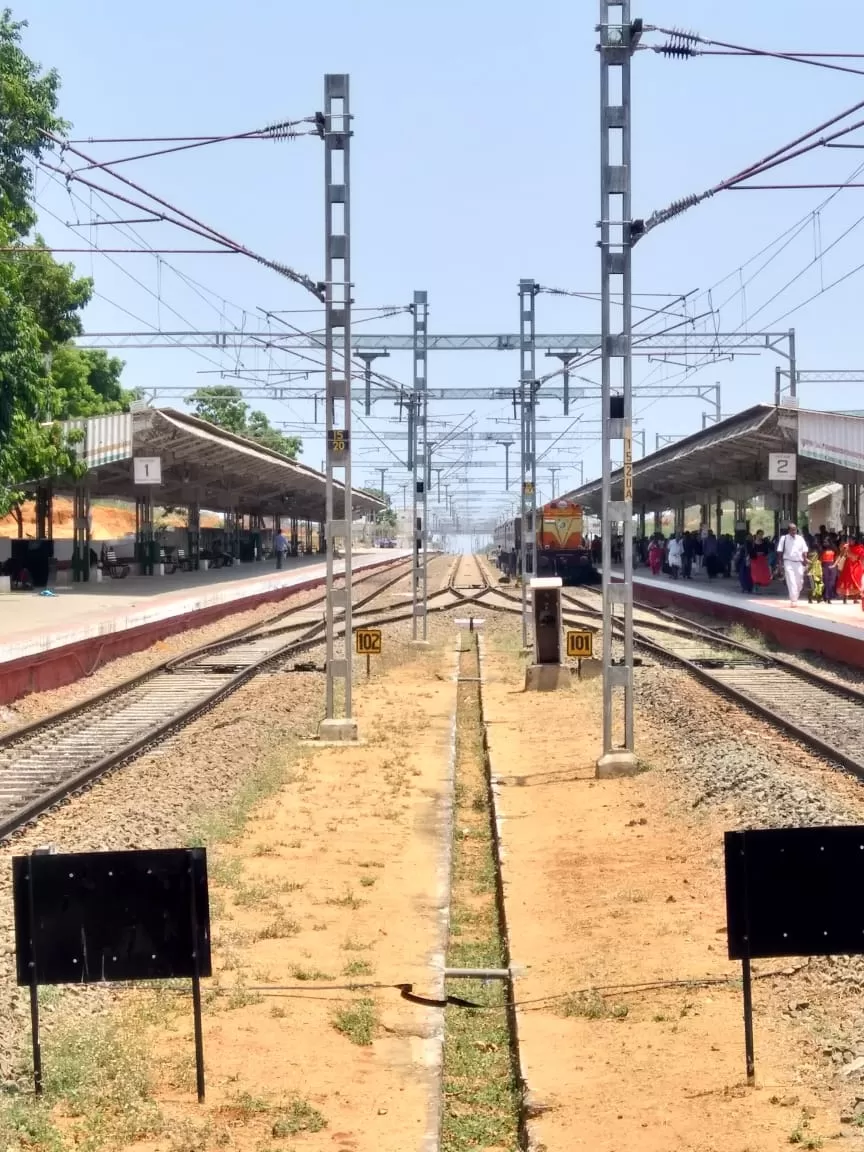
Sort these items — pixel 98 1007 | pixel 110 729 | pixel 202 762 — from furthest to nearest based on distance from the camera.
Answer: pixel 110 729 → pixel 202 762 → pixel 98 1007

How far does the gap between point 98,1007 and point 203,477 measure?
1775 inches

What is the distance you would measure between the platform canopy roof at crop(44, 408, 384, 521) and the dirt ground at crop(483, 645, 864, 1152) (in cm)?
2557

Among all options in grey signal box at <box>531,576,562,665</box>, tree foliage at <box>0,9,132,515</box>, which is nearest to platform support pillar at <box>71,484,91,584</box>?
tree foliage at <box>0,9,132,515</box>

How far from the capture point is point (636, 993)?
24.7ft

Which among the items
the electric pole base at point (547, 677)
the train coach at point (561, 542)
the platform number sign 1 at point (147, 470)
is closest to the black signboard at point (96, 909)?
the electric pole base at point (547, 677)

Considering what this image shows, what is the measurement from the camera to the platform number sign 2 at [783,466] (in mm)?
33031

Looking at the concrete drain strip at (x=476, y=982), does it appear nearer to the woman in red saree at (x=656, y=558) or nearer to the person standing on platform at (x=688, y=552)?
the person standing on platform at (x=688, y=552)

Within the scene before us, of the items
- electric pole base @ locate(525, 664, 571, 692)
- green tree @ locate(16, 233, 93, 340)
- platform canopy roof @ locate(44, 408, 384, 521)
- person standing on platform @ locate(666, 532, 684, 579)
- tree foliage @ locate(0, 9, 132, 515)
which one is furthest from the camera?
person standing on platform @ locate(666, 532, 684, 579)

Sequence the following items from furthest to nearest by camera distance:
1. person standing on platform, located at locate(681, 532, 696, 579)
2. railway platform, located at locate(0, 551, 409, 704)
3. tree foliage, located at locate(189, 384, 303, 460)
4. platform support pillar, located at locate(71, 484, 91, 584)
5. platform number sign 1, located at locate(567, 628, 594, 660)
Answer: tree foliage, located at locate(189, 384, 303, 460)
person standing on platform, located at locate(681, 532, 696, 579)
platform support pillar, located at locate(71, 484, 91, 584)
railway platform, located at locate(0, 551, 409, 704)
platform number sign 1, located at locate(567, 628, 594, 660)

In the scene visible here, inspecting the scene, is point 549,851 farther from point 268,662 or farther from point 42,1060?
point 268,662

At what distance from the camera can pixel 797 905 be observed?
19.7 ft

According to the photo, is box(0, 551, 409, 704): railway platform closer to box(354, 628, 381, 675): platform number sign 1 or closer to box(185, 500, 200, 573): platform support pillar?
box(185, 500, 200, 573): platform support pillar

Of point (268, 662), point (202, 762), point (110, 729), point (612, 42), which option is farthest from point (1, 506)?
point (612, 42)

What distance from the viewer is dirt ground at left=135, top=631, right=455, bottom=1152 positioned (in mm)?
5914
